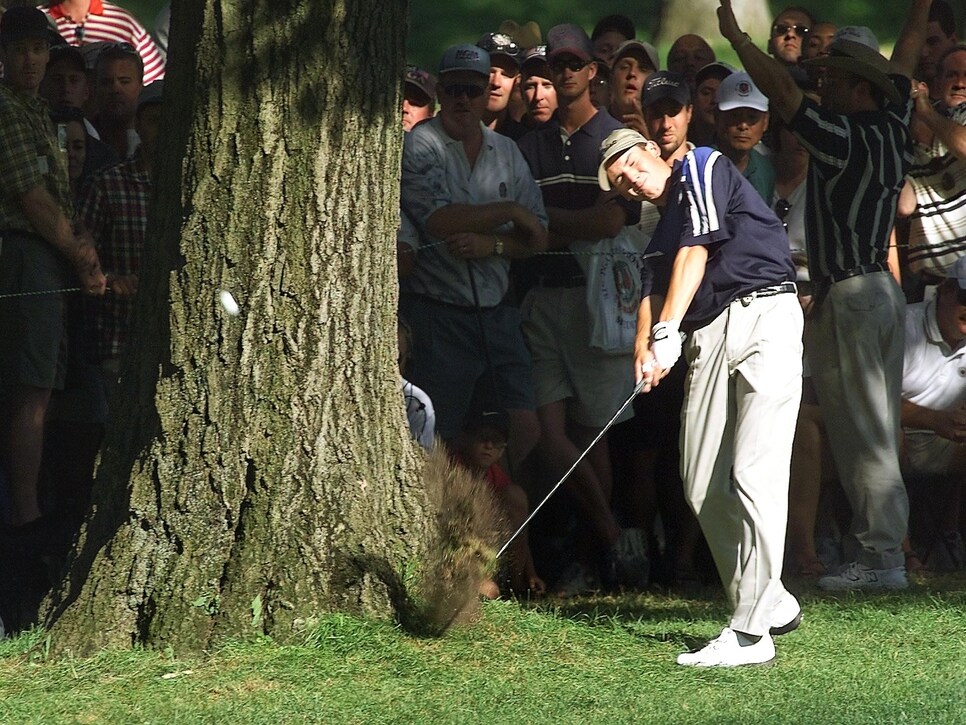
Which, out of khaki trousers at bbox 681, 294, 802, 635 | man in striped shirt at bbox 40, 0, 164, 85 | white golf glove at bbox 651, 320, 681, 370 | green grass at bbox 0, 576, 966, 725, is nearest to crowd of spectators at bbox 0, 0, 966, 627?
man in striped shirt at bbox 40, 0, 164, 85

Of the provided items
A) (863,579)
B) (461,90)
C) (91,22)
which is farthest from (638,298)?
(91,22)

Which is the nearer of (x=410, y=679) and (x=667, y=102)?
(x=410, y=679)

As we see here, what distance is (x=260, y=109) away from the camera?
6035 mm

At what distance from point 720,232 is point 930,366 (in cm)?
282

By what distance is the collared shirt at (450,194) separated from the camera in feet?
26.0

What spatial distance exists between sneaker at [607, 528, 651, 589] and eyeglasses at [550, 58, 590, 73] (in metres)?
2.37

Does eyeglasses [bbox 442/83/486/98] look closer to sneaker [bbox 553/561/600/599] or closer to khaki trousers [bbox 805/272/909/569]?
khaki trousers [bbox 805/272/909/569]

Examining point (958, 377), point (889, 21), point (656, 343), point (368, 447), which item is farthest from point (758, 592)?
point (889, 21)

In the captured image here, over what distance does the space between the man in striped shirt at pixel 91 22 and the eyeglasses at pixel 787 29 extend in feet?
12.7

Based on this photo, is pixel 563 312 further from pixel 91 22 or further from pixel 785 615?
pixel 91 22

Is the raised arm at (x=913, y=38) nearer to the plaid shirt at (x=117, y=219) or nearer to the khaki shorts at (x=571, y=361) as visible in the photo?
the khaki shorts at (x=571, y=361)

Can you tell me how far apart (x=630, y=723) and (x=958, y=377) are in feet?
13.2

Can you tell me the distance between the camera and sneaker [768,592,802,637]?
21.1 ft

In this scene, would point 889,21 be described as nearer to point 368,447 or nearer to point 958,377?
point 958,377
